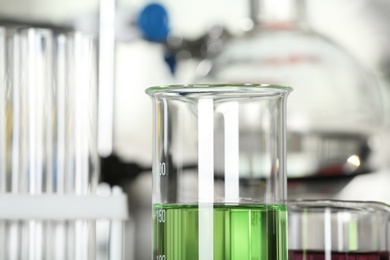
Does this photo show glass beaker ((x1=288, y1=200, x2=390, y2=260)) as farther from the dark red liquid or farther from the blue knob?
the blue knob

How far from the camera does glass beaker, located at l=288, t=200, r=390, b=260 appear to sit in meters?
1.08

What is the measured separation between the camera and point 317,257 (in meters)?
1.08

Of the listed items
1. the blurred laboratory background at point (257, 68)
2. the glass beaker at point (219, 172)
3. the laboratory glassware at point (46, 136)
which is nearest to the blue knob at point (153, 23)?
the blurred laboratory background at point (257, 68)

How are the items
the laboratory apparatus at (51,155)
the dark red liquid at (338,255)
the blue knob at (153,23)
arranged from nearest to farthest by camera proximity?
the dark red liquid at (338,255) → the laboratory apparatus at (51,155) → the blue knob at (153,23)

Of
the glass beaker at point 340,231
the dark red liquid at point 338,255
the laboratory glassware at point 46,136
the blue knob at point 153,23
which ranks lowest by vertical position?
the dark red liquid at point 338,255

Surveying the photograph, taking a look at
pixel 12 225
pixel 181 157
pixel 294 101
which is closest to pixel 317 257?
pixel 181 157

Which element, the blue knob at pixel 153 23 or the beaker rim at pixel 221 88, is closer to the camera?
the beaker rim at pixel 221 88

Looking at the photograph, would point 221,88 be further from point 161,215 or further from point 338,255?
point 338,255

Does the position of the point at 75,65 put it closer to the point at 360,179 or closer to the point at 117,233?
the point at 117,233

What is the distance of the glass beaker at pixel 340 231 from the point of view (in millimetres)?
1075

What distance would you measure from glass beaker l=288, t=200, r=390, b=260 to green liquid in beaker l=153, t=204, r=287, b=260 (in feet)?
0.41

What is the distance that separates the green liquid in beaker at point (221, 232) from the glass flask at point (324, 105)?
0.37 metres

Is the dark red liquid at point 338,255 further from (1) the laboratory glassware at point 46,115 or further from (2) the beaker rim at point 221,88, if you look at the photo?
(1) the laboratory glassware at point 46,115

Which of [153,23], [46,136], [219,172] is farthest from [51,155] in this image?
[219,172]
